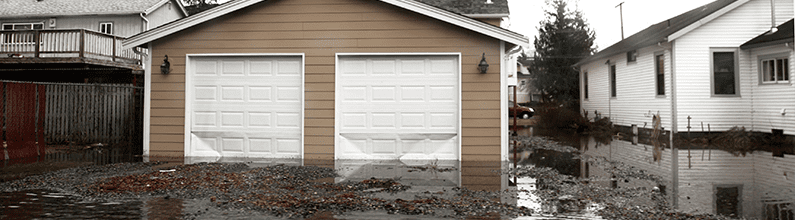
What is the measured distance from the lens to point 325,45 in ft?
33.7

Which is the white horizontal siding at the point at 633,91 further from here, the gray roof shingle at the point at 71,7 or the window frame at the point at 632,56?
the gray roof shingle at the point at 71,7

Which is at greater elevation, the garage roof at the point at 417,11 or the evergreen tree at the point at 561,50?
the evergreen tree at the point at 561,50

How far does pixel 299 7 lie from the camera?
1039 centimetres

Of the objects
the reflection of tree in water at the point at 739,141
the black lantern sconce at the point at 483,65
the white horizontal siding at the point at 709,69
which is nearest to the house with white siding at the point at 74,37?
the black lantern sconce at the point at 483,65

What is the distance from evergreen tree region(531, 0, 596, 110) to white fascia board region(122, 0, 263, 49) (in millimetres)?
26687

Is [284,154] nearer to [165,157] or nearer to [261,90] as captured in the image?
[261,90]

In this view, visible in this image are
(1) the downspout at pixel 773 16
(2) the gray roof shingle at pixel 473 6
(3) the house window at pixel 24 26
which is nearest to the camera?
(1) the downspout at pixel 773 16

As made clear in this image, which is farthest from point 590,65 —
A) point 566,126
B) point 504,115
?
point 504,115

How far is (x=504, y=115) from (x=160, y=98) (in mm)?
6908

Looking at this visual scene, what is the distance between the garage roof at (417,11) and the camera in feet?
32.1

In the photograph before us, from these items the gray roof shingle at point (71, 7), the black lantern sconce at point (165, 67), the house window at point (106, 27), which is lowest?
the black lantern sconce at point (165, 67)

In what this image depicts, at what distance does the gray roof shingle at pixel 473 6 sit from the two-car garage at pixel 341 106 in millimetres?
7656

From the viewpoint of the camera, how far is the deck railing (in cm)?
1692

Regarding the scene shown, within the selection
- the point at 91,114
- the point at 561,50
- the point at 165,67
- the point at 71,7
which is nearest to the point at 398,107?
the point at 165,67
